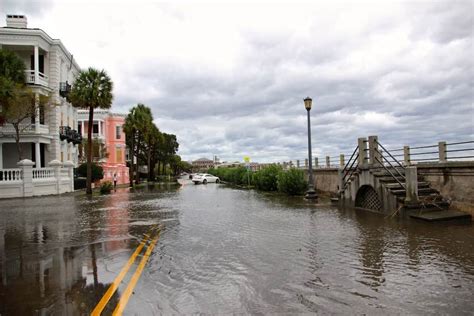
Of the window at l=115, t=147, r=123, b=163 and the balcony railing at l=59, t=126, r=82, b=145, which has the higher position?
the balcony railing at l=59, t=126, r=82, b=145

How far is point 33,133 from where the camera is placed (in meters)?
31.1

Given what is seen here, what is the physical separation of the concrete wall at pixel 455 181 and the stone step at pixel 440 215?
0.33 meters

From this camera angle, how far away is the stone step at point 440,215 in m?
11.7

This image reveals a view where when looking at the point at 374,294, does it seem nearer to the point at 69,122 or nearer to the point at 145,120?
the point at 69,122

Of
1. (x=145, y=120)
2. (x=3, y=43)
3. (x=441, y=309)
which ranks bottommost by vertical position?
(x=441, y=309)

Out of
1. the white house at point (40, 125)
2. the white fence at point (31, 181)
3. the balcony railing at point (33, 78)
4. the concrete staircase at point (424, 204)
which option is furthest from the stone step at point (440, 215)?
the balcony railing at point (33, 78)

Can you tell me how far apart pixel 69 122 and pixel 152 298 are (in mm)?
38345

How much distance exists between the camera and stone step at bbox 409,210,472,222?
1172 centimetres

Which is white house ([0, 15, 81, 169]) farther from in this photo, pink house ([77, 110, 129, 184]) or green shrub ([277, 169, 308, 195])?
green shrub ([277, 169, 308, 195])

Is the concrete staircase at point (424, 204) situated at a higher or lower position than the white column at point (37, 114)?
lower

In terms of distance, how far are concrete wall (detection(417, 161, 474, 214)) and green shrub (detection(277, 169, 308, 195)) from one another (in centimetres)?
1077

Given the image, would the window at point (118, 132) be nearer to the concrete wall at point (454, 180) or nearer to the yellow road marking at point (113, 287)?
the concrete wall at point (454, 180)

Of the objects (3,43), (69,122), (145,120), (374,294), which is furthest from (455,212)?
(145,120)

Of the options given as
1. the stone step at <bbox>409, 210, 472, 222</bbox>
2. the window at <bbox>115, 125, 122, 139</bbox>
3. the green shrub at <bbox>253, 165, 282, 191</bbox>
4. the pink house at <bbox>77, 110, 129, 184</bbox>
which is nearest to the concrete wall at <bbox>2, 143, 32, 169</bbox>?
the green shrub at <bbox>253, 165, 282, 191</bbox>
